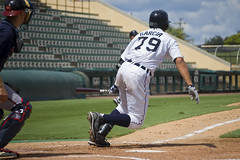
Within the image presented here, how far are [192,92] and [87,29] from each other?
27.7m

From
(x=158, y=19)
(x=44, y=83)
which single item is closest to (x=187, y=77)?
A: (x=158, y=19)

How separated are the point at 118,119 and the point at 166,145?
0.84m

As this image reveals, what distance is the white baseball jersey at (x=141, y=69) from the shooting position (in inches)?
206

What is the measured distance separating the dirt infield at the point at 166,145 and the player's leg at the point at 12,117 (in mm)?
330

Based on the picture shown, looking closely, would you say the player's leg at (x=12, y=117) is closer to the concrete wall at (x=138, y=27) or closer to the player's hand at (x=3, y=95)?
the player's hand at (x=3, y=95)

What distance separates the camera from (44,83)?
63.9 ft

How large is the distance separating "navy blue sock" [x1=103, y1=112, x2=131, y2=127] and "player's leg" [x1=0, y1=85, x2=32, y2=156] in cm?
135

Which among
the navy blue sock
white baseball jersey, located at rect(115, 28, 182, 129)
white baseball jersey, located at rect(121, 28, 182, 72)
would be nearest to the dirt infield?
the navy blue sock

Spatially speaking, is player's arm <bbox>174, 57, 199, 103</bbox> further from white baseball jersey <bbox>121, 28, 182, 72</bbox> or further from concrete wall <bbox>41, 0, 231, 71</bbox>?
concrete wall <bbox>41, 0, 231, 71</bbox>

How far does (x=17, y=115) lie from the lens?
4289mm

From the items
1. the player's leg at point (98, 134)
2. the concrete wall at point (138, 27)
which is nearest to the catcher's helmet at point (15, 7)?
the player's leg at point (98, 134)

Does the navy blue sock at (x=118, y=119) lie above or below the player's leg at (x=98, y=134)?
above

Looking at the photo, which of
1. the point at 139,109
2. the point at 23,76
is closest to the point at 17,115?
Answer: the point at 139,109

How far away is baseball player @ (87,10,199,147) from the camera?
5211mm
